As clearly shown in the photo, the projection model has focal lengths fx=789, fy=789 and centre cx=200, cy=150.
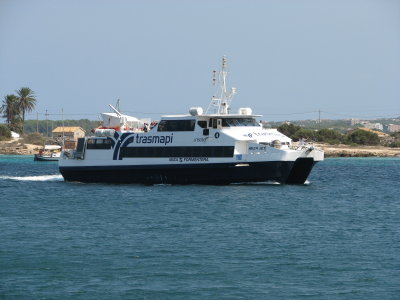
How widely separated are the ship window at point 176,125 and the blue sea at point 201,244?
12.5ft

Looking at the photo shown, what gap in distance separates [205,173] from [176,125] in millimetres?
3577

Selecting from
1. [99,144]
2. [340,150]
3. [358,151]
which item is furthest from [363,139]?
[99,144]

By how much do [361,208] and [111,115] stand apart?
20.2m

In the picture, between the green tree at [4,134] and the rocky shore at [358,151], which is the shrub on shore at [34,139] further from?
the rocky shore at [358,151]

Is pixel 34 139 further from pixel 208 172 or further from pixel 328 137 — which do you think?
pixel 208 172

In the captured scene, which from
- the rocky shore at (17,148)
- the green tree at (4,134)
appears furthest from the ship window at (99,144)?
the green tree at (4,134)

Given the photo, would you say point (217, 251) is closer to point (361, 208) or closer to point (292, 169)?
point (361, 208)

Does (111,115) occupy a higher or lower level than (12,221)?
higher

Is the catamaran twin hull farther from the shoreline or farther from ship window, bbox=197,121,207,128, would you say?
the shoreline

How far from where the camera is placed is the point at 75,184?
5153cm

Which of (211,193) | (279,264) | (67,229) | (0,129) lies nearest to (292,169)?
(211,193)

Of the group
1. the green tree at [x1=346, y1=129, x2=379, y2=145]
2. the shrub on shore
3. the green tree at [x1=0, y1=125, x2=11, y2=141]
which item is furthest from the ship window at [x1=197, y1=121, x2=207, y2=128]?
the shrub on shore

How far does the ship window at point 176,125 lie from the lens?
47344mm

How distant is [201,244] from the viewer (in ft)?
93.2
